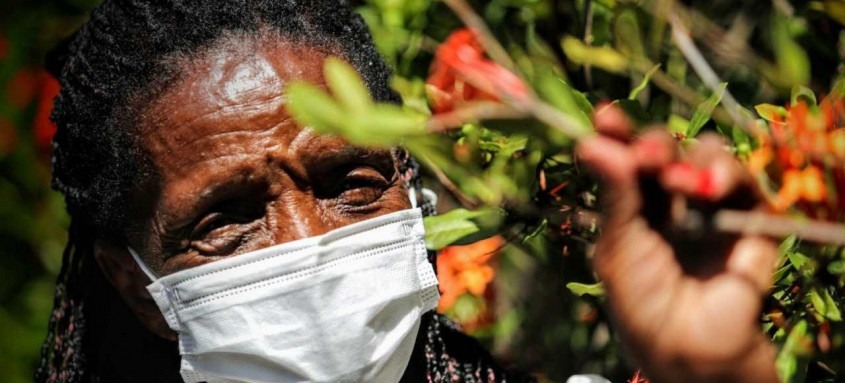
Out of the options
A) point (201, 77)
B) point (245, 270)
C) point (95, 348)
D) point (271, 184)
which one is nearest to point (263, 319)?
point (245, 270)

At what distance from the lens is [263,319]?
2.01 metres

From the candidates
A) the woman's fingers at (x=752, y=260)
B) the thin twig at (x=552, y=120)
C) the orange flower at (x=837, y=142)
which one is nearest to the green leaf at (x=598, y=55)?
the orange flower at (x=837, y=142)

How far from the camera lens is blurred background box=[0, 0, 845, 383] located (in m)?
2.30

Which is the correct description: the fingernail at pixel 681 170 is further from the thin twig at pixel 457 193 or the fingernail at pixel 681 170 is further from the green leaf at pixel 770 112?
the thin twig at pixel 457 193

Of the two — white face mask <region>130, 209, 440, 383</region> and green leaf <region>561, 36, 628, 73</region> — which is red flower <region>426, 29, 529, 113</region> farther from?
white face mask <region>130, 209, 440, 383</region>

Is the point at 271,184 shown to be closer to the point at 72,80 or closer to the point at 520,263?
the point at 72,80

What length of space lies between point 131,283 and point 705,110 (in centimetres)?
120

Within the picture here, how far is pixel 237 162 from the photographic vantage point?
2.03 metres

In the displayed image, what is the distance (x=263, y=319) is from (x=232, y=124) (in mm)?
363

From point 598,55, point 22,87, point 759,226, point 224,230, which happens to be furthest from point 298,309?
point 22,87

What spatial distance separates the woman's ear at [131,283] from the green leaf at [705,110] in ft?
3.59

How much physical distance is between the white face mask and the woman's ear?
0.41ft

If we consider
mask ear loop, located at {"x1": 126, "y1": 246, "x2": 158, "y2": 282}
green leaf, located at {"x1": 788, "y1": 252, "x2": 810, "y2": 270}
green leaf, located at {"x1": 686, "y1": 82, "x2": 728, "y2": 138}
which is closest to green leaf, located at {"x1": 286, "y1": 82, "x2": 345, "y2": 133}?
green leaf, located at {"x1": 686, "y1": 82, "x2": 728, "y2": 138}

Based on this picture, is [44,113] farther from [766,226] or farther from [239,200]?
[766,226]
